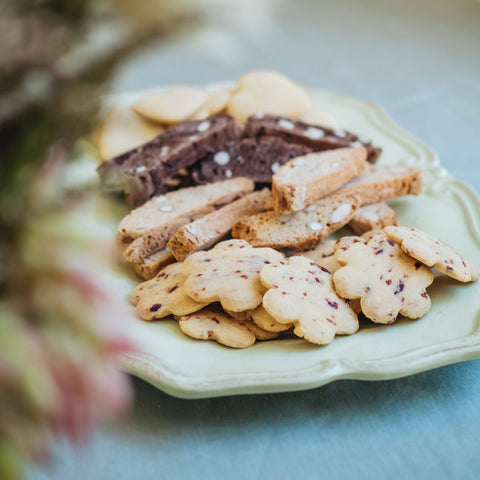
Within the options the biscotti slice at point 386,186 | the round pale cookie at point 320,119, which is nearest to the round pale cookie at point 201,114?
the round pale cookie at point 320,119

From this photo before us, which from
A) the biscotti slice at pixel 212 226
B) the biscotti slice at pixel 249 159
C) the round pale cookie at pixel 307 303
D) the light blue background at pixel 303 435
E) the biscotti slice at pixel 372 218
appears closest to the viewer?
the light blue background at pixel 303 435

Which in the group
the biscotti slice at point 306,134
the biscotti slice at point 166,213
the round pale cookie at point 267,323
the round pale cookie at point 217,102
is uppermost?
the biscotti slice at point 306,134

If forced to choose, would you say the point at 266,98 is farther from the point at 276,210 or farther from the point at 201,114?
the point at 276,210

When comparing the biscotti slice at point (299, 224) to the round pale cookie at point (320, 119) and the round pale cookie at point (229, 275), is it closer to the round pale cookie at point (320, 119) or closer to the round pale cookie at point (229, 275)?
the round pale cookie at point (229, 275)

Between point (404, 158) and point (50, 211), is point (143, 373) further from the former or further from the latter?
point (404, 158)

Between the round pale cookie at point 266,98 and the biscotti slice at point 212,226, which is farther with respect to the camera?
the round pale cookie at point 266,98
